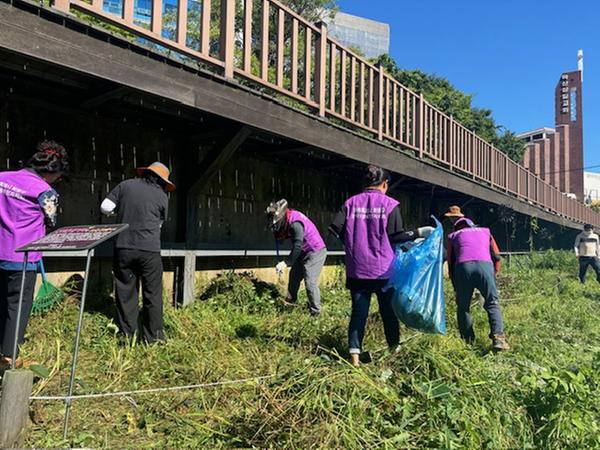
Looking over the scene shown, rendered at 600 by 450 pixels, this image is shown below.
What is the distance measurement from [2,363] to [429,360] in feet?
9.53

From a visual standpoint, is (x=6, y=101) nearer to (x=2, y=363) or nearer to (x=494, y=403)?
(x=2, y=363)

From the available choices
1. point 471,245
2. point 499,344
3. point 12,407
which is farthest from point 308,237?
point 12,407

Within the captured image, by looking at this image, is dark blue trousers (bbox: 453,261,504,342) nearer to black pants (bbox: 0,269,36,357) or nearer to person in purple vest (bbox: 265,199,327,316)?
person in purple vest (bbox: 265,199,327,316)

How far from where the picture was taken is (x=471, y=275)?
516 cm

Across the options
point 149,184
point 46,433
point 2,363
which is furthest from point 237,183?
point 46,433

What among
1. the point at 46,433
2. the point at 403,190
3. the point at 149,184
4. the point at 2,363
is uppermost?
the point at 403,190

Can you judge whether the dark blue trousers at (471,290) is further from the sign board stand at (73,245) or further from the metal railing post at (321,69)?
the sign board stand at (73,245)

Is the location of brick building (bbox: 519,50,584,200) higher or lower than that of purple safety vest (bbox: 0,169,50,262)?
higher

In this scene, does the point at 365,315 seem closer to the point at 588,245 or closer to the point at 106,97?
the point at 106,97

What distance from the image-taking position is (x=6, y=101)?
14.6 feet

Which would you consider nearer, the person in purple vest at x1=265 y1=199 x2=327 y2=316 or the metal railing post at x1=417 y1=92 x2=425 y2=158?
the person in purple vest at x1=265 y1=199 x2=327 y2=316

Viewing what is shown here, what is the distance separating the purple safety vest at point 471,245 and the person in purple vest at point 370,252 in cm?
140

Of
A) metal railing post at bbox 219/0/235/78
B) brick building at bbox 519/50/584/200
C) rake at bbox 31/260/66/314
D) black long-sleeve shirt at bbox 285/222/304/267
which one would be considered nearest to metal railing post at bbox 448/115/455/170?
black long-sleeve shirt at bbox 285/222/304/267

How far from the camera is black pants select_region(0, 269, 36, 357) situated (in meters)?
3.22
